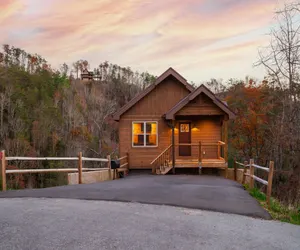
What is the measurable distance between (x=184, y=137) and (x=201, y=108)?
286 cm

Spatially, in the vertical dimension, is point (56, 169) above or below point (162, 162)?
above

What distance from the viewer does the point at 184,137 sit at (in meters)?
21.5

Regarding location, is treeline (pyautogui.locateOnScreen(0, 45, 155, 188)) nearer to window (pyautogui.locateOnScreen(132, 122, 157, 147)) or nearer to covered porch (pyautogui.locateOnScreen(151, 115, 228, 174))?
window (pyautogui.locateOnScreen(132, 122, 157, 147))

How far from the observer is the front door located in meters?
21.5

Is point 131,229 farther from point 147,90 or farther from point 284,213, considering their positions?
point 147,90

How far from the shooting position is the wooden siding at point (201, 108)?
63.2 feet

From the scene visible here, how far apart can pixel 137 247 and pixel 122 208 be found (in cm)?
287

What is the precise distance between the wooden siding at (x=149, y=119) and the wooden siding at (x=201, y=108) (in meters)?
2.64

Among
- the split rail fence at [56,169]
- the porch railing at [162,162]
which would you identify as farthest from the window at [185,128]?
the split rail fence at [56,169]

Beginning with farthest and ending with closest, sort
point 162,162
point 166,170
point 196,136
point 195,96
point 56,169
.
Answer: point 196,136, point 162,162, point 166,170, point 195,96, point 56,169

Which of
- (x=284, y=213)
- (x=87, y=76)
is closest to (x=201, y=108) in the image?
(x=284, y=213)

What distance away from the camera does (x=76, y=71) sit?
229ft

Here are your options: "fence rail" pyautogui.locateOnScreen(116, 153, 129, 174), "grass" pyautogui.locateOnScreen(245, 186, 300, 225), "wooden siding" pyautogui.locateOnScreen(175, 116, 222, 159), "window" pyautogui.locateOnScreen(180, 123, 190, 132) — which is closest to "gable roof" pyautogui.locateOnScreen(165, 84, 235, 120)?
"wooden siding" pyautogui.locateOnScreen(175, 116, 222, 159)

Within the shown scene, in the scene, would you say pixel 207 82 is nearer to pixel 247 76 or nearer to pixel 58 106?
pixel 247 76
